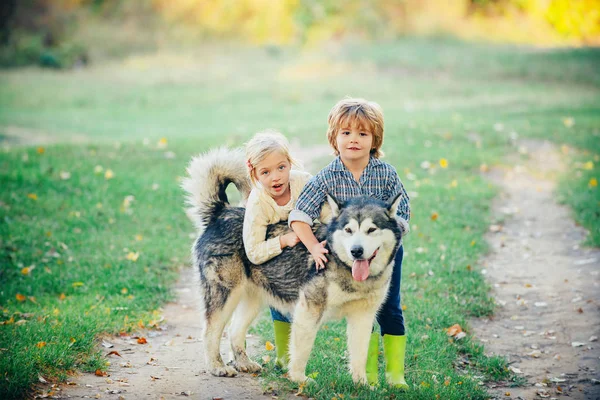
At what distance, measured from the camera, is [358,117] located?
14.5ft

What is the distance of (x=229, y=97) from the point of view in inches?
932

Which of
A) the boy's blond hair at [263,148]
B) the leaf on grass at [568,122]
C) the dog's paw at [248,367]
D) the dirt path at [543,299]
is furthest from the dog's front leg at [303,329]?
the leaf on grass at [568,122]

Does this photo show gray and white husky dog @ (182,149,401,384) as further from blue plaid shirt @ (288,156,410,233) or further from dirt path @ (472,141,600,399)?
dirt path @ (472,141,600,399)

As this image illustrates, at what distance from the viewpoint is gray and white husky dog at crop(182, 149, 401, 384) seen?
427 centimetres

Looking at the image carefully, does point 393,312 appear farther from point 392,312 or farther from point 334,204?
point 334,204

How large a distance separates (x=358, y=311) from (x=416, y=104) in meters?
16.7

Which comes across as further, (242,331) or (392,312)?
(242,331)

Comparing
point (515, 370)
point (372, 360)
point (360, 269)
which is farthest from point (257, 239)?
point (515, 370)

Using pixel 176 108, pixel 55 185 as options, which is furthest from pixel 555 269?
pixel 176 108

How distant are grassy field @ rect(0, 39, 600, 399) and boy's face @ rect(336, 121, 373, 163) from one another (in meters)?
1.70

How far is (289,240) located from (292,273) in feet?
0.83

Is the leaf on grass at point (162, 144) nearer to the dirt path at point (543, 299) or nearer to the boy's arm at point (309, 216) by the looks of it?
the dirt path at point (543, 299)

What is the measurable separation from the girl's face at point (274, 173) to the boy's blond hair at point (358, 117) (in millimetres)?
417

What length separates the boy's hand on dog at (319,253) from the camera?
4.43 metres
